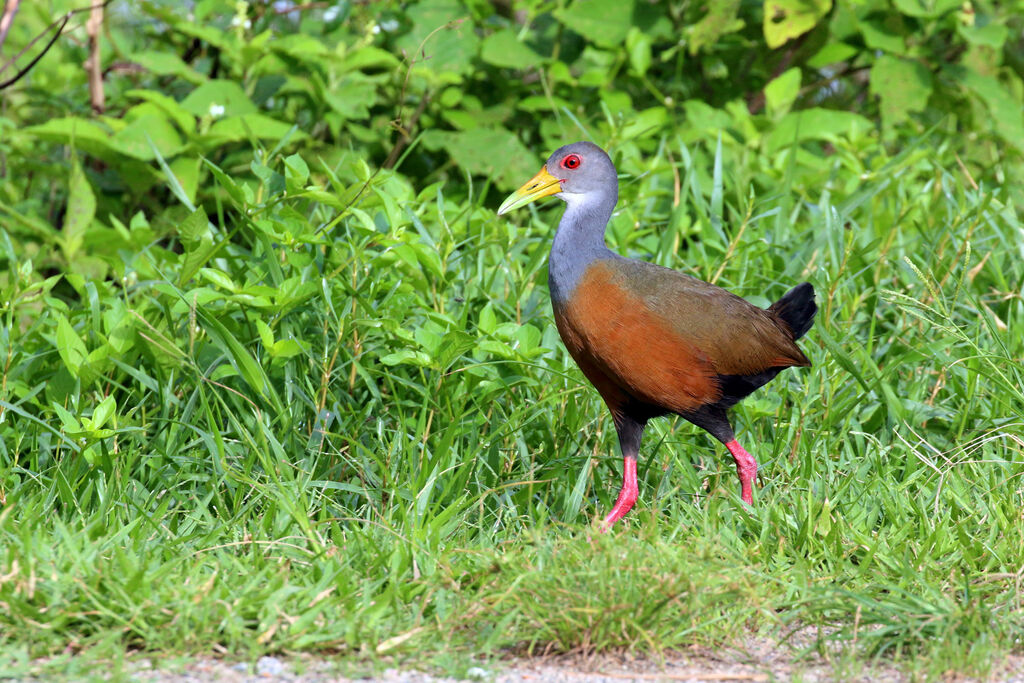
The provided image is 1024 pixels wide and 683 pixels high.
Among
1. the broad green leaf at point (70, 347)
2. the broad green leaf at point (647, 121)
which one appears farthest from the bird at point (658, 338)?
the broad green leaf at point (647, 121)

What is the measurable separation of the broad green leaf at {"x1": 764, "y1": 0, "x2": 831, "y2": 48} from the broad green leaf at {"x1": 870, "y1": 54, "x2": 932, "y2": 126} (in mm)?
436

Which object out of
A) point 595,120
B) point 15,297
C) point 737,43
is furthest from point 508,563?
point 737,43

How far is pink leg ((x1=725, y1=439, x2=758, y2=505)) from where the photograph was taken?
3.99 m

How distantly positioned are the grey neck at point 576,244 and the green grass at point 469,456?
16.8 inches

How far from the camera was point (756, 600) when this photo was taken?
3.13m

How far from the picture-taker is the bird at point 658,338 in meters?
3.81

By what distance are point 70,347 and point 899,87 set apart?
4.40m

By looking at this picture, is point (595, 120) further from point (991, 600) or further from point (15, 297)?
point (991, 600)

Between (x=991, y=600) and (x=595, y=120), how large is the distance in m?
4.10

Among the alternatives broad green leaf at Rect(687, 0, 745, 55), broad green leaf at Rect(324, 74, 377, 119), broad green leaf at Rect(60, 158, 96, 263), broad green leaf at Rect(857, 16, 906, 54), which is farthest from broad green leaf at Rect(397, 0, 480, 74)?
broad green leaf at Rect(857, 16, 906, 54)

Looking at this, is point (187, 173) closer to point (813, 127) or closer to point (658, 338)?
point (658, 338)

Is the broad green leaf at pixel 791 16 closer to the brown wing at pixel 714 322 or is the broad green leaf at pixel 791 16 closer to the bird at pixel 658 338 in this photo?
the bird at pixel 658 338

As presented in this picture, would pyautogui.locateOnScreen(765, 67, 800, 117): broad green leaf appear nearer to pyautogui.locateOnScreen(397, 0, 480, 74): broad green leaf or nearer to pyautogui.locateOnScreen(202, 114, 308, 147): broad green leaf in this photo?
pyautogui.locateOnScreen(397, 0, 480, 74): broad green leaf

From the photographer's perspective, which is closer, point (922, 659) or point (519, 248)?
point (922, 659)
